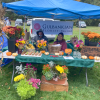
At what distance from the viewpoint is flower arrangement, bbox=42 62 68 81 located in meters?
2.41

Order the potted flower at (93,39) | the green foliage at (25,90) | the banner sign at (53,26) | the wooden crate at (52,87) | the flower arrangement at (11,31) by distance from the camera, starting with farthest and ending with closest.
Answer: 1. the banner sign at (53,26)
2. the potted flower at (93,39)
3. the wooden crate at (52,87)
4. the flower arrangement at (11,31)
5. the green foliage at (25,90)

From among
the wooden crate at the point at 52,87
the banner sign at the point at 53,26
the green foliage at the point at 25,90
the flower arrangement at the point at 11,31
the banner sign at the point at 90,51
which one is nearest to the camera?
the green foliage at the point at 25,90

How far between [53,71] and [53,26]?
1831 mm

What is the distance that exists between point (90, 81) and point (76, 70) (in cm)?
73

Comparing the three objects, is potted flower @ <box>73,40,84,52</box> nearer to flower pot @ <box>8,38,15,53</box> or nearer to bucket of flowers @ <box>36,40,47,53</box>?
bucket of flowers @ <box>36,40,47,53</box>

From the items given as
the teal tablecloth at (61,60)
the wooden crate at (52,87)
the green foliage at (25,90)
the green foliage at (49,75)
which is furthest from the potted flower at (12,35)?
the wooden crate at (52,87)

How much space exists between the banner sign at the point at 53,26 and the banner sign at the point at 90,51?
1376 mm

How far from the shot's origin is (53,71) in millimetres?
2523

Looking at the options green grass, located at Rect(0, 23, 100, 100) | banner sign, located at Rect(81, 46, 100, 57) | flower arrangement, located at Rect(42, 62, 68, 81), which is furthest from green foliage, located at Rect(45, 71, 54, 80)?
banner sign, located at Rect(81, 46, 100, 57)

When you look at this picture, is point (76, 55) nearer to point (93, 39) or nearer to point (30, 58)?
point (93, 39)

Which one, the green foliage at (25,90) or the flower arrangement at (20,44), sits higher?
the flower arrangement at (20,44)

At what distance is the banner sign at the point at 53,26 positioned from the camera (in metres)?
3.67

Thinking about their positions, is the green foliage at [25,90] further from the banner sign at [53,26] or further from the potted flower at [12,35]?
the banner sign at [53,26]

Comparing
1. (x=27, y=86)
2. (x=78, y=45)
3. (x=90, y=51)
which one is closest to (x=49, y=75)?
(x=27, y=86)
